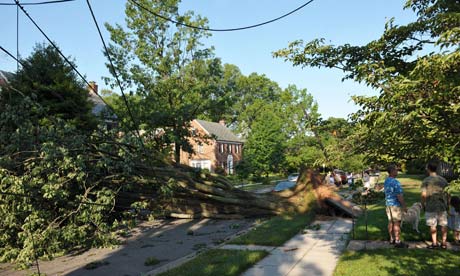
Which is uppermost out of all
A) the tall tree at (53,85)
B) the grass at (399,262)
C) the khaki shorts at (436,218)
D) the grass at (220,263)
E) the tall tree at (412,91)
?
the tall tree at (53,85)

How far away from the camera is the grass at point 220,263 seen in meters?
6.65

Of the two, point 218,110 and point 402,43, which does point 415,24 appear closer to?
point 402,43

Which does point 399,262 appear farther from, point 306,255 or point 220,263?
point 220,263

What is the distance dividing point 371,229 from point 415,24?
6.06m

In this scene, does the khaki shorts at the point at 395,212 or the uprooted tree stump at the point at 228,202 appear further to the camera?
the uprooted tree stump at the point at 228,202

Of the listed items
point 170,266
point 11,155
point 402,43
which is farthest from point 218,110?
point 402,43

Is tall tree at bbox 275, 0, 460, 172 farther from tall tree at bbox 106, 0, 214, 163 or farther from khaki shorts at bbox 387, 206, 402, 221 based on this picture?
tall tree at bbox 106, 0, 214, 163

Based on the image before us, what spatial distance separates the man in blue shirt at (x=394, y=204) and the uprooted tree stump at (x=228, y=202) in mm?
5974

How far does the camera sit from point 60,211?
9.97 m

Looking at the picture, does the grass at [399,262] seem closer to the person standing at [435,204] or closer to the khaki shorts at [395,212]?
the person standing at [435,204]

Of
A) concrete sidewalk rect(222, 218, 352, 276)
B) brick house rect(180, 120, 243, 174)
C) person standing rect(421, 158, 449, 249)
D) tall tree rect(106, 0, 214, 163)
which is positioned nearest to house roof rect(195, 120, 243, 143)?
brick house rect(180, 120, 243, 174)

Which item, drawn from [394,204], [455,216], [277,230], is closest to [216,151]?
[277,230]

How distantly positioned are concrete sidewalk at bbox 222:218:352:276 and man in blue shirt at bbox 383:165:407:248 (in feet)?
3.65

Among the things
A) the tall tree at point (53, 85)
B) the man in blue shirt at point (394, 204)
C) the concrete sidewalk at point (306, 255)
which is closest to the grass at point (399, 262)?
the concrete sidewalk at point (306, 255)
